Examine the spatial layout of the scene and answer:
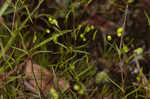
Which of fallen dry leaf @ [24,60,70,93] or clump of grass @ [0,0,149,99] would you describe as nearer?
clump of grass @ [0,0,149,99]

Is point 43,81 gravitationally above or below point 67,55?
below

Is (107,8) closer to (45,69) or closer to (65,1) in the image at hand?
(65,1)

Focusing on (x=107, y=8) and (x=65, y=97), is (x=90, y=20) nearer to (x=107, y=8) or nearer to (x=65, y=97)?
(x=107, y=8)

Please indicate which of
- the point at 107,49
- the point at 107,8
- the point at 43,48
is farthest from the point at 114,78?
the point at 107,8

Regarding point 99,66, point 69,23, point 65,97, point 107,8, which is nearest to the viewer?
point 65,97

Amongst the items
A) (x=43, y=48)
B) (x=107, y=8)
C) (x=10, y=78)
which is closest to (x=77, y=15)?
(x=107, y=8)

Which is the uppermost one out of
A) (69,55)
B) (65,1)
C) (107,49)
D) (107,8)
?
(65,1)

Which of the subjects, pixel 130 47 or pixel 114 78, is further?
pixel 130 47

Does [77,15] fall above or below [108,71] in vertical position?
above

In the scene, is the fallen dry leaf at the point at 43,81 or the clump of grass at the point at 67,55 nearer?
the clump of grass at the point at 67,55

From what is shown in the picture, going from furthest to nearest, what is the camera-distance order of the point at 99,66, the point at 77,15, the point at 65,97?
the point at 77,15 → the point at 99,66 → the point at 65,97
